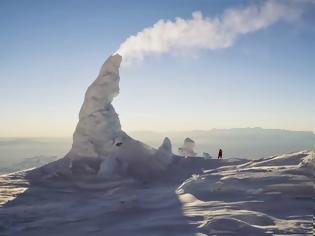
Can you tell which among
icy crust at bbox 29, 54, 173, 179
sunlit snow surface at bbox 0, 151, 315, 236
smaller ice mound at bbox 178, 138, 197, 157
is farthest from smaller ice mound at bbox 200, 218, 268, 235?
smaller ice mound at bbox 178, 138, 197, 157

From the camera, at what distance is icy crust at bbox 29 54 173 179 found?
184ft

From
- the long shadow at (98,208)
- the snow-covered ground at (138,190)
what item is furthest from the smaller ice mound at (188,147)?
the long shadow at (98,208)

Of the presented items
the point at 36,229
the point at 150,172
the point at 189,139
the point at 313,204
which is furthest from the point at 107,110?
the point at 313,204

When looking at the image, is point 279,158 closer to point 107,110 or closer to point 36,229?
point 107,110

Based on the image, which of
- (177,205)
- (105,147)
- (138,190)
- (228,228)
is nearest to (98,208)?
(177,205)

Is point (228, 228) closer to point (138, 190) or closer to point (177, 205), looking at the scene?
point (177, 205)

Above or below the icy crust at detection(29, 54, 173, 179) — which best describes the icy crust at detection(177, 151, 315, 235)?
below

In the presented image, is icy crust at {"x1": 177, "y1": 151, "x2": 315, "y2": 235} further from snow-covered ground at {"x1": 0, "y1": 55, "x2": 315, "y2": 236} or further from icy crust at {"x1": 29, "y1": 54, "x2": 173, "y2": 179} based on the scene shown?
icy crust at {"x1": 29, "y1": 54, "x2": 173, "y2": 179}

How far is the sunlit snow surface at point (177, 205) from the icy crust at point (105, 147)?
4897 mm

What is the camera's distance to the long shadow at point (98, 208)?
29.1 m

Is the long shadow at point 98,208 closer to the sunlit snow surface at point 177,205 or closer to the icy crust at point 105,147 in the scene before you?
the sunlit snow surface at point 177,205

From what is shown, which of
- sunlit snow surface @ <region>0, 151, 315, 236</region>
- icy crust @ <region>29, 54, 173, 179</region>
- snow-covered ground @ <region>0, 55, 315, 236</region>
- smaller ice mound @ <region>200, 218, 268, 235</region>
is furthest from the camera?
icy crust @ <region>29, 54, 173, 179</region>

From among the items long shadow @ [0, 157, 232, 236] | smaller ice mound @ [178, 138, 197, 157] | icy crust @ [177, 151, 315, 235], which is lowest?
long shadow @ [0, 157, 232, 236]

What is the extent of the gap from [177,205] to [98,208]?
7.29m
